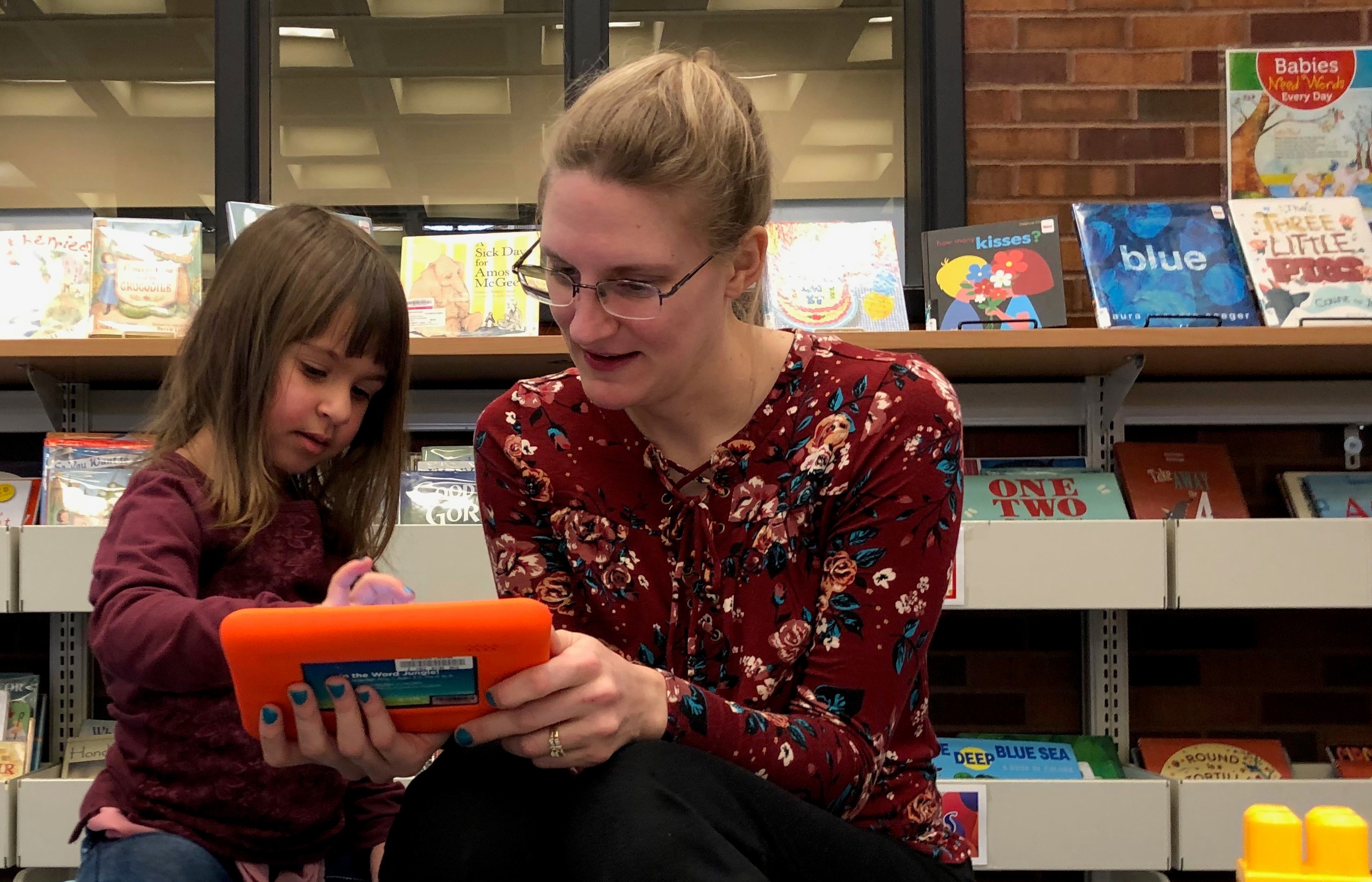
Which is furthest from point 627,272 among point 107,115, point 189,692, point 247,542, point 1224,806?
point 107,115

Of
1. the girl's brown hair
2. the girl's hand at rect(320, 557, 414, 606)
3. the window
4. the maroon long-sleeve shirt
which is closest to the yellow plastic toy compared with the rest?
the girl's hand at rect(320, 557, 414, 606)

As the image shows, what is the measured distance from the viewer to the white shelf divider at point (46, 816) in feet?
6.91

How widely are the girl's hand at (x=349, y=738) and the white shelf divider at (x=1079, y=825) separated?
55.7 inches

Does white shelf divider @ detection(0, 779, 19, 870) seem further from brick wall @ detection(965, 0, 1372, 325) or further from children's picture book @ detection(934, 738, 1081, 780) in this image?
brick wall @ detection(965, 0, 1372, 325)

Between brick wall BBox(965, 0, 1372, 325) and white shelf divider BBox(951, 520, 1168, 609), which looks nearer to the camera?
white shelf divider BBox(951, 520, 1168, 609)

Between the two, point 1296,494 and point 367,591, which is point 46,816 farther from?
point 1296,494

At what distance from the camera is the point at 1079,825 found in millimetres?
2160

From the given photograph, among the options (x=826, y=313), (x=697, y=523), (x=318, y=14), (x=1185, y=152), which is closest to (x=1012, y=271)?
(x=826, y=313)

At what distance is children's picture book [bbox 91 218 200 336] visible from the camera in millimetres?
2283

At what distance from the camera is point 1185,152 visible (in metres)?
2.68

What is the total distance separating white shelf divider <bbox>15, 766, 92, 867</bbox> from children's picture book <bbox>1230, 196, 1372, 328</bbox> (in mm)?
2355

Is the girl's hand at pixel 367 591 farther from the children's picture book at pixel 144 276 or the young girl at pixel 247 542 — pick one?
the children's picture book at pixel 144 276

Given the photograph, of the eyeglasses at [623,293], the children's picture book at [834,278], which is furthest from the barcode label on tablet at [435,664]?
the children's picture book at [834,278]

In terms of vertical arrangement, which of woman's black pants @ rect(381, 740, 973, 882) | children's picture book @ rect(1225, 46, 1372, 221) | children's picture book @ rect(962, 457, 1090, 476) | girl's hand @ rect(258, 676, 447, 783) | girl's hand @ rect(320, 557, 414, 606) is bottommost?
woman's black pants @ rect(381, 740, 973, 882)
